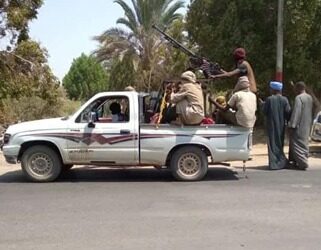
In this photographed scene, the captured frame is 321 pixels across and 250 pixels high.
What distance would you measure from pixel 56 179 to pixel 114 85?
2395 cm

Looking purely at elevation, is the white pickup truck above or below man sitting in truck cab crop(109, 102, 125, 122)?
below

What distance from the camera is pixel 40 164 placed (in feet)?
38.7

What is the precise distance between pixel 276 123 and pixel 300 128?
1.82 ft

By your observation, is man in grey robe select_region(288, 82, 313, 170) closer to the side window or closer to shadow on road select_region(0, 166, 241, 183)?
shadow on road select_region(0, 166, 241, 183)

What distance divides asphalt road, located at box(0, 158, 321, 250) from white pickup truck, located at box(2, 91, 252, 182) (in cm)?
37

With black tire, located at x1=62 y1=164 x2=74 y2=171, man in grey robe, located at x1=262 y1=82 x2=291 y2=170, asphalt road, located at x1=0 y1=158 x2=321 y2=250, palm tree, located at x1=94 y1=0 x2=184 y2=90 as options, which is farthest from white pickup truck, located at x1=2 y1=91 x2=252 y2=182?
palm tree, located at x1=94 y1=0 x2=184 y2=90

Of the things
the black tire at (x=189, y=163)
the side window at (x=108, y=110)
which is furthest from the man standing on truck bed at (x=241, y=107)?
the side window at (x=108, y=110)

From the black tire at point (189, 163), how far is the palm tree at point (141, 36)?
72.4ft

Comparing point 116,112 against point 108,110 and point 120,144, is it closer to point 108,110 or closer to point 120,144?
point 108,110

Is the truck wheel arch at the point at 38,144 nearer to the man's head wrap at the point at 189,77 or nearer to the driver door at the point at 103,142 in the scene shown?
the driver door at the point at 103,142

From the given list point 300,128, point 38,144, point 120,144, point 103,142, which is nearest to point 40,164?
point 38,144

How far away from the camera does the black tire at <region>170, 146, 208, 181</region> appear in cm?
1179

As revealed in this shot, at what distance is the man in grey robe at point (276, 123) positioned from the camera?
13.5m

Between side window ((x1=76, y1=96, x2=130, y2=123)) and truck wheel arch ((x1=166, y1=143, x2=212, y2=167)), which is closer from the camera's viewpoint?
truck wheel arch ((x1=166, y1=143, x2=212, y2=167))
